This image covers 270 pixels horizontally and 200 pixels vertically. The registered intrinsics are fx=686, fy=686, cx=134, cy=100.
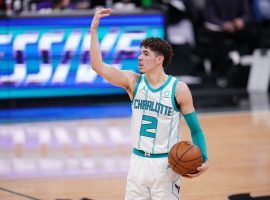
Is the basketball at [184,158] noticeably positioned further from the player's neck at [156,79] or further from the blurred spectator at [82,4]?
the blurred spectator at [82,4]

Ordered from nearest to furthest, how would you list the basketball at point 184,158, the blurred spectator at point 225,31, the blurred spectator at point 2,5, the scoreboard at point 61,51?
the basketball at point 184,158
the scoreboard at point 61,51
the blurred spectator at point 2,5
the blurred spectator at point 225,31

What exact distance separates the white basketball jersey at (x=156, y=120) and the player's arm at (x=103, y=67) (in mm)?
158

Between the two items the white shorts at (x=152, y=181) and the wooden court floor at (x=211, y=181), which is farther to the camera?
the wooden court floor at (x=211, y=181)

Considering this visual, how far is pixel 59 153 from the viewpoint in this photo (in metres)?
9.42

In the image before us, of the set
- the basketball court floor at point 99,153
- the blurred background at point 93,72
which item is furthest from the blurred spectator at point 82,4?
the basketball court floor at point 99,153

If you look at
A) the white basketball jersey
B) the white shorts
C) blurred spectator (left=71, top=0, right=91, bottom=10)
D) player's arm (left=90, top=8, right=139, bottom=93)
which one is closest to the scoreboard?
blurred spectator (left=71, top=0, right=91, bottom=10)

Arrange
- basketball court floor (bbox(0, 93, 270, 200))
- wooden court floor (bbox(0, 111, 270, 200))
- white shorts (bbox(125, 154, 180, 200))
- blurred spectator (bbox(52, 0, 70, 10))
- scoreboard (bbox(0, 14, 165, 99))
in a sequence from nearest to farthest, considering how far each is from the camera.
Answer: white shorts (bbox(125, 154, 180, 200))
wooden court floor (bbox(0, 111, 270, 200))
basketball court floor (bbox(0, 93, 270, 200))
scoreboard (bbox(0, 14, 165, 99))
blurred spectator (bbox(52, 0, 70, 10))

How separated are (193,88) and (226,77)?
1.06 m

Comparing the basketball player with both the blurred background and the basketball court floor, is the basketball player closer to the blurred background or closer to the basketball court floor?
the basketball court floor

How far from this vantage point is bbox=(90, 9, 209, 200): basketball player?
561cm

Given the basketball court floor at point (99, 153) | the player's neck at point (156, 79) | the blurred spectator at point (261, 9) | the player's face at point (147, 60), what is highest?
the player's face at point (147, 60)

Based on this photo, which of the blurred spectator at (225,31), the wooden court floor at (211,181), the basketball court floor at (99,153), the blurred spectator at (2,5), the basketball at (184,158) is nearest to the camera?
the basketball at (184,158)

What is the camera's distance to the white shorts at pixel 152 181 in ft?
18.3

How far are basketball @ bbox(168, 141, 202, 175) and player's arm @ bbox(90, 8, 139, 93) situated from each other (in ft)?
2.28
